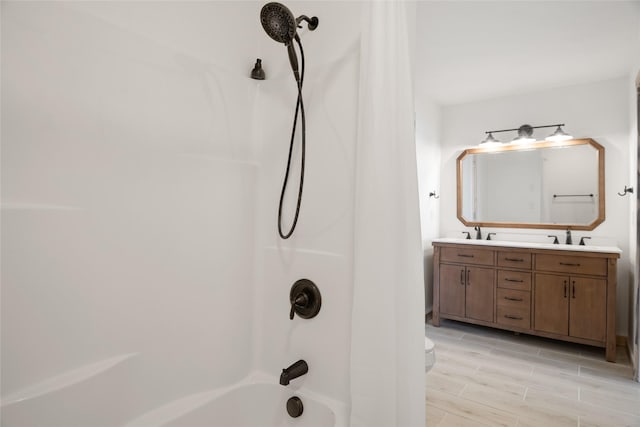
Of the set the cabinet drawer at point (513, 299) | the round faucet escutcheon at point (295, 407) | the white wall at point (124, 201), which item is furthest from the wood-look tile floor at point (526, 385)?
the white wall at point (124, 201)

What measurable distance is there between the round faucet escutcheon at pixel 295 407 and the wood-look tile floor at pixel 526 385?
1001 millimetres

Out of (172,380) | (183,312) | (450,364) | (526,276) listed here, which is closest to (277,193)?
(183,312)

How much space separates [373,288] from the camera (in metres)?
1.05

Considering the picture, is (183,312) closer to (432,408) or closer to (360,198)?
(360,198)

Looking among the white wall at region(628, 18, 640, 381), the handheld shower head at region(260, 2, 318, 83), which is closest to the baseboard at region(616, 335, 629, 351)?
the white wall at region(628, 18, 640, 381)

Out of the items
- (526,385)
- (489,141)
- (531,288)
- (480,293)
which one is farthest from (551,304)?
(489,141)

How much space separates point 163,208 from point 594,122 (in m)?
3.96

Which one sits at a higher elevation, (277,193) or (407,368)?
(277,193)

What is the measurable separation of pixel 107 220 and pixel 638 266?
3.35m

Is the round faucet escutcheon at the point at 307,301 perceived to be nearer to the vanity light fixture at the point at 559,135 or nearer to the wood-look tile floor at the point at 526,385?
the wood-look tile floor at the point at 526,385

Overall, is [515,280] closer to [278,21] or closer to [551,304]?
[551,304]

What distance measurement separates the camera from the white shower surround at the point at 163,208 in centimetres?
93

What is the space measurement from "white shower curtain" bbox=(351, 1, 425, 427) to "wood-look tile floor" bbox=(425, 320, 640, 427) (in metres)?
1.12

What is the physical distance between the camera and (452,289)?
3.41 metres
